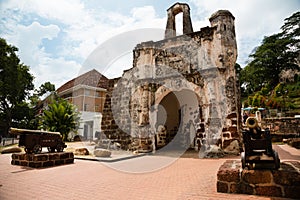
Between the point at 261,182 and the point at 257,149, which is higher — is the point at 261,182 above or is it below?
below

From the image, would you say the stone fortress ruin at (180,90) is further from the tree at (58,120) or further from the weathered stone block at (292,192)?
the weathered stone block at (292,192)

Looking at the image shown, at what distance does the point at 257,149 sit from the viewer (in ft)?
11.1

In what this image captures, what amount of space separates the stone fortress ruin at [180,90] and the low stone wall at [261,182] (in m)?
4.61

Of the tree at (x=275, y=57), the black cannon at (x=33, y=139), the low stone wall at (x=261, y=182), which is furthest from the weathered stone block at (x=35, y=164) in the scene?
the tree at (x=275, y=57)

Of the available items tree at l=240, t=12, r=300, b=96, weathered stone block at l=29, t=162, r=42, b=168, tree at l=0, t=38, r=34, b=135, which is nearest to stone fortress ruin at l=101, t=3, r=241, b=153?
weathered stone block at l=29, t=162, r=42, b=168

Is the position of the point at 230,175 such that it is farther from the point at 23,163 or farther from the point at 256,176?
the point at 23,163

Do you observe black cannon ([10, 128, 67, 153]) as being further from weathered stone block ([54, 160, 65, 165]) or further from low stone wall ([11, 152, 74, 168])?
weathered stone block ([54, 160, 65, 165])

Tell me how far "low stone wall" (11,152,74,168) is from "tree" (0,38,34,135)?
17556mm

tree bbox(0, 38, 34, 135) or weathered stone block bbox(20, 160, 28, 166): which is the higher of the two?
tree bbox(0, 38, 34, 135)

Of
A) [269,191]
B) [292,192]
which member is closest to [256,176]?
[269,191]

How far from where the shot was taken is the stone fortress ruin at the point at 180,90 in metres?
8.05

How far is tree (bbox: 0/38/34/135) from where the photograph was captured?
813 inches

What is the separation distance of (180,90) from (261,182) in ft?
21.5

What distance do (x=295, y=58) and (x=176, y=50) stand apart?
27.6m
